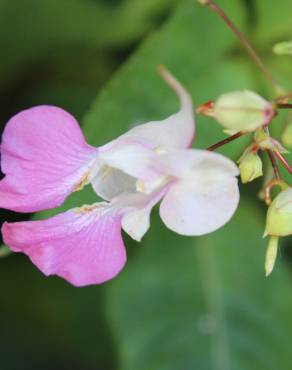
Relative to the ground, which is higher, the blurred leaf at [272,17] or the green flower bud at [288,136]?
the green flower bud at [288,136]

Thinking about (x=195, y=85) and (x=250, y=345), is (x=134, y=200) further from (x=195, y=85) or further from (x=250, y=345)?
(x=250, y=345)

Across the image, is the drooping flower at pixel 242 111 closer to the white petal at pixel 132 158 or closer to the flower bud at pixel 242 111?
the flower bud at pixel 242 111

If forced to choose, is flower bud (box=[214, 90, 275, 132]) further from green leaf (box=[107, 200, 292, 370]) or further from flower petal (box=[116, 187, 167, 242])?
green leaf (box=[107, 200, 292, 370])

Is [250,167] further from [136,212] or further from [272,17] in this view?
[272,17]

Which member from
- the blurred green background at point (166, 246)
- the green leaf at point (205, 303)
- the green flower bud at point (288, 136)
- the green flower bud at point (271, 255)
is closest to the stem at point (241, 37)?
the green flower bud at point (288, 136)

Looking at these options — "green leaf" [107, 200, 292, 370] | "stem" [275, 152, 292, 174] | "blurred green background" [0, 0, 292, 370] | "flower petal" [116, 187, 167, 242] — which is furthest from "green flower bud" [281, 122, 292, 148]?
"green leaf" [107, 200, 292, 370]

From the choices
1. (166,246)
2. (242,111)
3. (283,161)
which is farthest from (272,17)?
(242,111)

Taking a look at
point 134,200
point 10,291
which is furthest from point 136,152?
point 10,291

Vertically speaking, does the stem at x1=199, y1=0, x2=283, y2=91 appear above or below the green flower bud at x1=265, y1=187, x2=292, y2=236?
above
